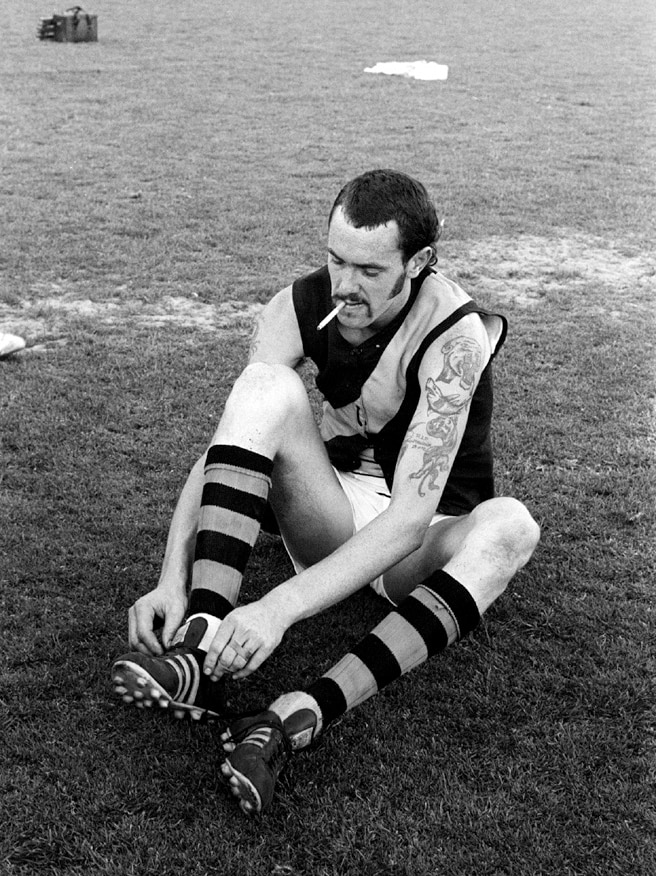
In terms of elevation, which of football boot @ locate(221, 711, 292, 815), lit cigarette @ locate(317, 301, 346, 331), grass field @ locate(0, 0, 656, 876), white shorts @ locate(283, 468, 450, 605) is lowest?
grass field @ locate(0, 0, 656, 876)

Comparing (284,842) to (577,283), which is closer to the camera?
(284,842)

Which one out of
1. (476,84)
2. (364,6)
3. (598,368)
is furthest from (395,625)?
(364,6)

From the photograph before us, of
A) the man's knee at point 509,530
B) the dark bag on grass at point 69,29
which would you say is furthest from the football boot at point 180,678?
the dark bag on grass at point 69,29

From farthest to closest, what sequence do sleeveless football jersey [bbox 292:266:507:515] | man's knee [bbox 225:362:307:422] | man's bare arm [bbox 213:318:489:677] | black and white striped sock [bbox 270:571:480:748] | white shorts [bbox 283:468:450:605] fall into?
white shorts [bbox 283:468:450:605], sleeveless football jersey [bbox 292:266:507:515], man's knee [bbox 225:362:307:422], black and white striped sock [bbox 270:571:480:748], man's bare arm [bbox 213:318:489:677]

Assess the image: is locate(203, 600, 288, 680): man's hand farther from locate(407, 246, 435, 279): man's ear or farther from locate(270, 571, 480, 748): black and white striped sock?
locate(407, 246, 435, 279): man's ear

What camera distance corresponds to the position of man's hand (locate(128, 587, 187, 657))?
2871mm

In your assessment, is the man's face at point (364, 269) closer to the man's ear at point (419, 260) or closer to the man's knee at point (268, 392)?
the man's ear at point (419, 260)

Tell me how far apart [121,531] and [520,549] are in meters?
1.77

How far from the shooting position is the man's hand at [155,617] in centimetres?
287

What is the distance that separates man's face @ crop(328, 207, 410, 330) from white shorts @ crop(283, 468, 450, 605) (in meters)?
0.60

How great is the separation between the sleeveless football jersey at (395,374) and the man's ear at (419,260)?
0.31 feet

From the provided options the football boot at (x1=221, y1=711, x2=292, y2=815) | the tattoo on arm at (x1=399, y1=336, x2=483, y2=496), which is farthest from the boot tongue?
the tattoo on arm at (x1=399, y1=336, x2=483, y2=496)

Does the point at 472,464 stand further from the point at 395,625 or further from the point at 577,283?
the point at 577,283

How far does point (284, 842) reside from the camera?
8.64 ft
